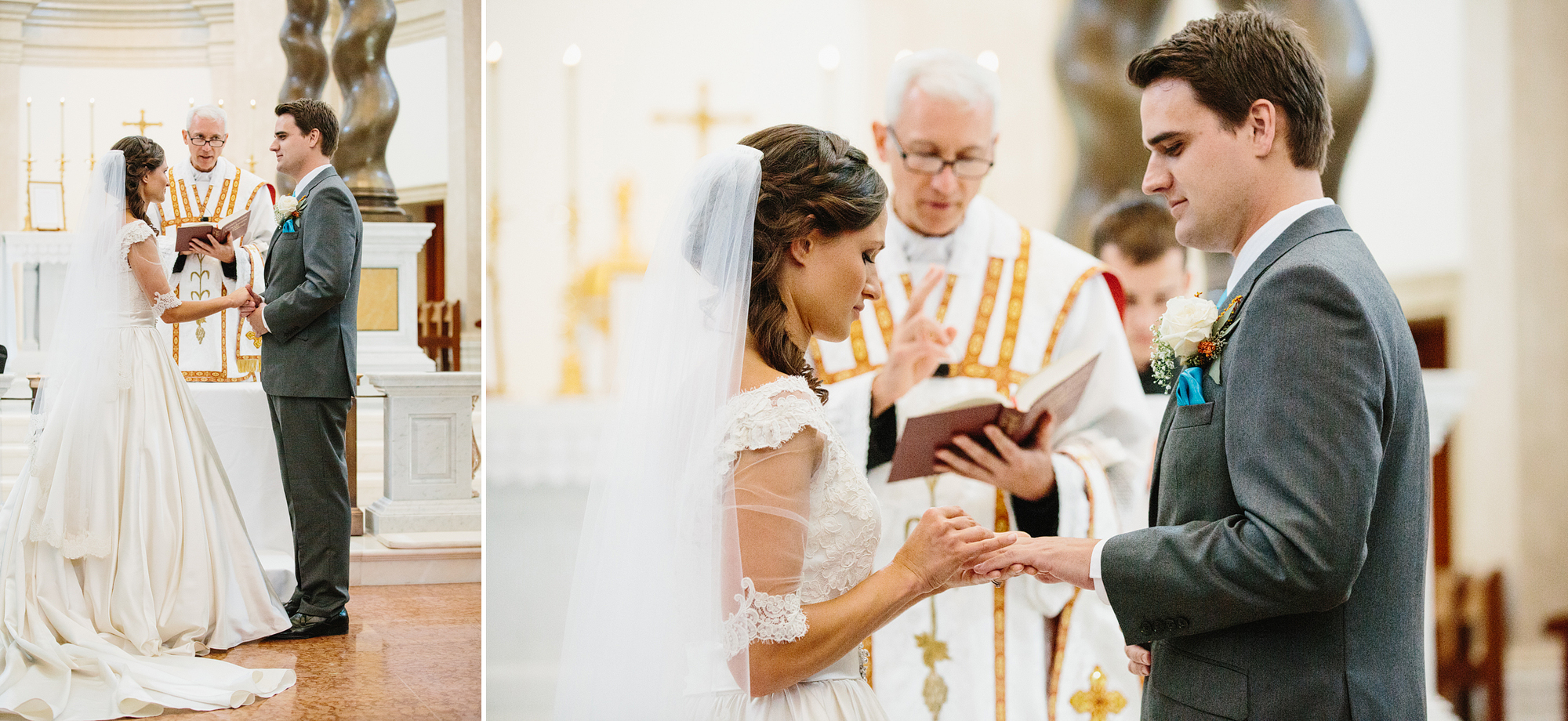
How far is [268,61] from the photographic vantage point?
435 cm

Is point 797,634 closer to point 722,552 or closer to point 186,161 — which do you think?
point 722,552

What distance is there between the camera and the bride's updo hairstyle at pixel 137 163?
3.96 meters

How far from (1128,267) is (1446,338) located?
1243 millimetres

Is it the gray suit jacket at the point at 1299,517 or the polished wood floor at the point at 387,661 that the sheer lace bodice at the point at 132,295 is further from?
the gray suit jacket at the point at 1299,517

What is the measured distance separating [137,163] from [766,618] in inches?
A: 133

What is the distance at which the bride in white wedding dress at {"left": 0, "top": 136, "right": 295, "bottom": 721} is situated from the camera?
12.3 ft

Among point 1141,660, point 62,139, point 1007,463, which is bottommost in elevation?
point 1141,660

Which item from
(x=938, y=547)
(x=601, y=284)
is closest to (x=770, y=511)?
(x=938, y=547)

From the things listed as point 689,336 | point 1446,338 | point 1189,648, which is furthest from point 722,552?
point 1446,338

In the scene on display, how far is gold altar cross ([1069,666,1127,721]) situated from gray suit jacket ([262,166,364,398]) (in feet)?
9.25

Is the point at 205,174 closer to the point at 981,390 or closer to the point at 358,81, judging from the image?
the point at 358,81

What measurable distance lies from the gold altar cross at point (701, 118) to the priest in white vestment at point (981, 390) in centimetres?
71

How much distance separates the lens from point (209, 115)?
4148 mm

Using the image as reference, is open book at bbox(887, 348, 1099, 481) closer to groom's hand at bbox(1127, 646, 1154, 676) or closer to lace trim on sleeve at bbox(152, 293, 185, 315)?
groom's hand at bbox(1127, 646, 1154, 676)
